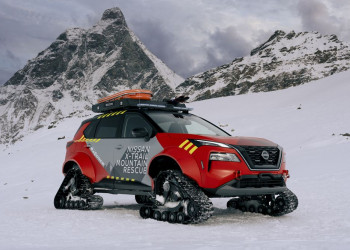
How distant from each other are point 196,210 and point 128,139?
2.11m

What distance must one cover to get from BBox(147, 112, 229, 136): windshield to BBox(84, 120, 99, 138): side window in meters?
1.63

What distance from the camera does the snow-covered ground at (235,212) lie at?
203 inches

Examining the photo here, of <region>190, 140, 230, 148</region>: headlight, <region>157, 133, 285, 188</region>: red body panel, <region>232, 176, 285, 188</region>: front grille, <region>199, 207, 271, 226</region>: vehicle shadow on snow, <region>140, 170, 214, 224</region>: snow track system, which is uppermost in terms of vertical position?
<region>190, 140, 230, 148</region>: headlight

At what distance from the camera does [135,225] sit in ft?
21.4

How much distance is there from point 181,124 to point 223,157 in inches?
67.9

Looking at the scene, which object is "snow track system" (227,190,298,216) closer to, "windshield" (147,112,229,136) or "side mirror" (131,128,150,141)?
"windshield" (147,112,229,136)

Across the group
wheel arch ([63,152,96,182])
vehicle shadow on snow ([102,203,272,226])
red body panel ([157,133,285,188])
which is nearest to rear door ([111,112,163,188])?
red body panel ([157,133,285,188])

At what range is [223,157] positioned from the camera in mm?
6230

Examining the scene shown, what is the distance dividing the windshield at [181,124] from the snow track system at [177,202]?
982 millimetres

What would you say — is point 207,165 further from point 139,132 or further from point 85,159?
point 85,159

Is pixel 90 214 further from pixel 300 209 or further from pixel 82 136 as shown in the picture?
pixel 300 209

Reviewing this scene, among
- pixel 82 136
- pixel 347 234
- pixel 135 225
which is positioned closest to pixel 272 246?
pixel 347 234

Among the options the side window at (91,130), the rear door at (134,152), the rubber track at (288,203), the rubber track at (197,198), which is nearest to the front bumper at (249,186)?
the rubber track at (197,198)

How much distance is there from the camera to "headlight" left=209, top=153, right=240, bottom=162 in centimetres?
621
